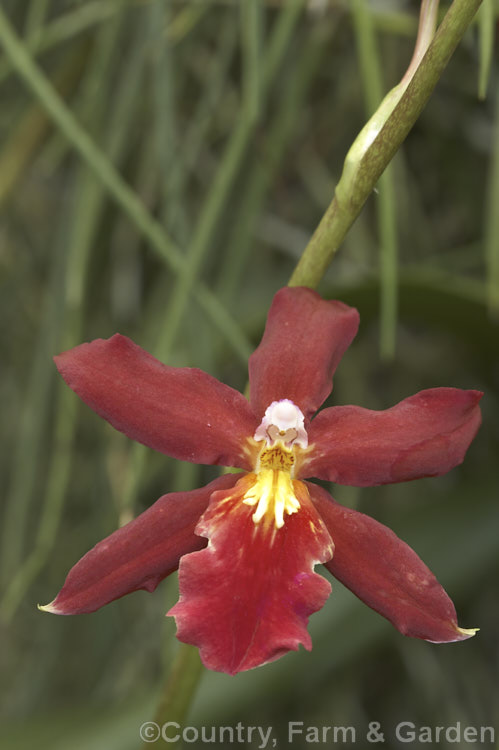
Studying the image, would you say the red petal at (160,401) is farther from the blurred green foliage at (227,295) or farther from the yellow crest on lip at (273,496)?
the blurred green foliage at (227,295)

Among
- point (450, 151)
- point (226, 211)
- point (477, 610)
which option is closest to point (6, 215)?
point (226, 211)

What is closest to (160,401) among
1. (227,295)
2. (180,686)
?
(180,686)

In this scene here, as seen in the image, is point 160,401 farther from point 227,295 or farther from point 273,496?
point 227,295

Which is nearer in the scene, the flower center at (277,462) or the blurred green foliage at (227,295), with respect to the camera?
the flower center at (277,462)

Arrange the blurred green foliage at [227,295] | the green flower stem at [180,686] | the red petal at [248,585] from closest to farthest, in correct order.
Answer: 1. the red petal at [248,585]
2. the green flower stem at [180,686]
3. the blurred green foliage at [227,295]

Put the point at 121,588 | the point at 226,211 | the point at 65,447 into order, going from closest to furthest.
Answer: the point at 121,588 → the point at 65,447 → the point at 226,211

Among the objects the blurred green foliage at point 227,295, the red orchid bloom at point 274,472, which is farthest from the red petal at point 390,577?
the blurred green foliage at point 227,295

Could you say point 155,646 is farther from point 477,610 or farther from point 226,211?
point 226,211
